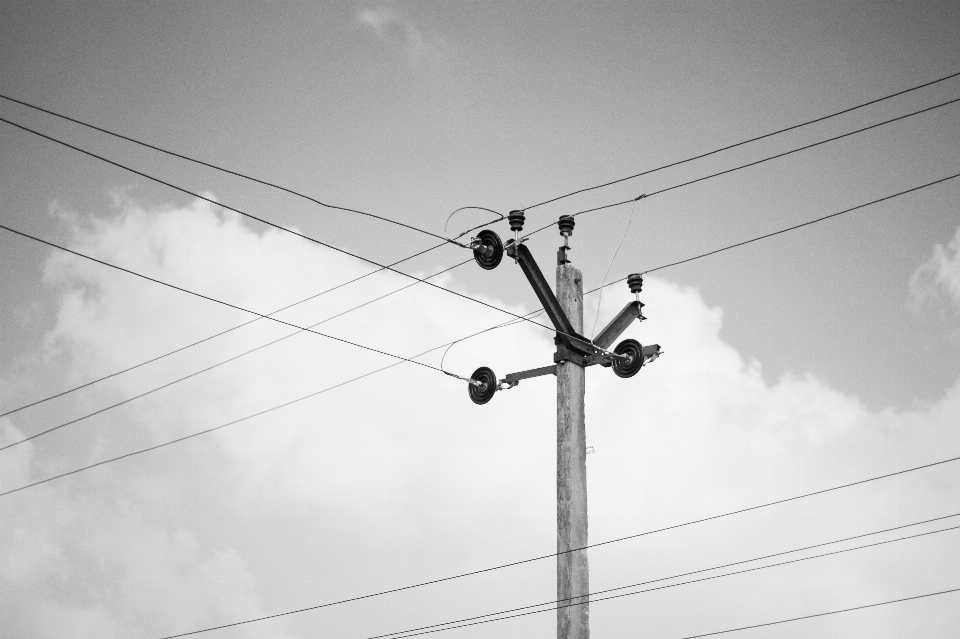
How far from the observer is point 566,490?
37.5 feet

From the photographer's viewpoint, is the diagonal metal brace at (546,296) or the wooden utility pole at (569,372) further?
the diagonal metal brace at (546,296)

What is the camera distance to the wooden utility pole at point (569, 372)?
35.8 feet

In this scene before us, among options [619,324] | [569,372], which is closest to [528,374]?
[569,372]

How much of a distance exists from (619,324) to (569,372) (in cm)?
127

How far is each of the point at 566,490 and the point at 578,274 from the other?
9.32ft

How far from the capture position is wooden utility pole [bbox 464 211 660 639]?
1092cm

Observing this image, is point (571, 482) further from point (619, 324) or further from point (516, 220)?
point (516, 220)

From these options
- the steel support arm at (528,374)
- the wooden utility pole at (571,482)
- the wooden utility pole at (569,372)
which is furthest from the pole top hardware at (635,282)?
the steel support arm at (528,374)

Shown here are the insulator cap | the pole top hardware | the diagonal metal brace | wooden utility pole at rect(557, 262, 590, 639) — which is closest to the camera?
wooden utility pole at rect(557, 262, 590, 639)

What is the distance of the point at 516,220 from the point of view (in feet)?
40.9

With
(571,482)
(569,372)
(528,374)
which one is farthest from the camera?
(528,374)

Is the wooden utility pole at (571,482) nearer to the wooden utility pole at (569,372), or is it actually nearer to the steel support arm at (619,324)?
the wooden utility pole at (569,372)

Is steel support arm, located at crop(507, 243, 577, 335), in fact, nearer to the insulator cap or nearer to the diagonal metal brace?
the diagonal metal brace

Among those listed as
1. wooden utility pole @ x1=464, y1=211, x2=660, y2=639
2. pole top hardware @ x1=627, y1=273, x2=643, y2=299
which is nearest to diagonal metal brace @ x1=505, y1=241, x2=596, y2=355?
wooden utility pole @ x1=464, y1=211, x2=660, y2=639
